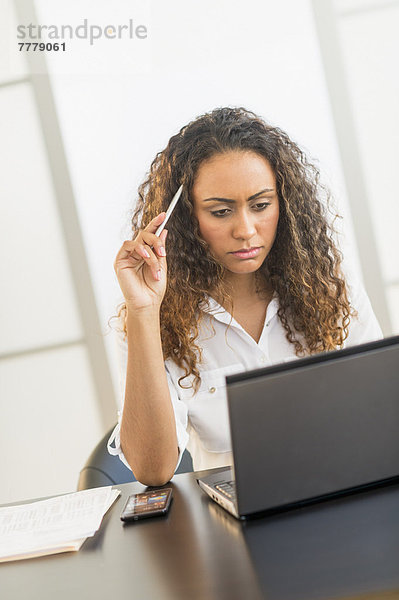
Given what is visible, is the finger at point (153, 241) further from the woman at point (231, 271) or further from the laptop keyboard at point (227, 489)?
the laptop keyboard at point (227, 489)

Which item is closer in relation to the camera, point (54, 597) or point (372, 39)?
point (54, 597)

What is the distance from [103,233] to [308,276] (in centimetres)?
154

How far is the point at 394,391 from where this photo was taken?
1.07m

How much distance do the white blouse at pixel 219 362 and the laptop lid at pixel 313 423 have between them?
65 centimetres

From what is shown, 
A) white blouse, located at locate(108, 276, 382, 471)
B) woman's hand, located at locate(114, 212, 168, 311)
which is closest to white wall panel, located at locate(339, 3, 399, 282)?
white blouse, located at locate(108, 276, 382, 471)

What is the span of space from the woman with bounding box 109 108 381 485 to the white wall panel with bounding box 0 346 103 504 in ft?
4.89

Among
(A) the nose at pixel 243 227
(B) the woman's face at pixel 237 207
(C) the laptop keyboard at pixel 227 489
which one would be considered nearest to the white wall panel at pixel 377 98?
(B) the woman's face at pixel 237 207

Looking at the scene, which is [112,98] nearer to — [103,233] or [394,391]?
[103,233]

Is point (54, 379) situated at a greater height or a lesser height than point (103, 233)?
lesser

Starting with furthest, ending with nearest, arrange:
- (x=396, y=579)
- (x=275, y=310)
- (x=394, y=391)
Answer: (x=275, y=310), (x=394, y=391), (x=396, y=579)

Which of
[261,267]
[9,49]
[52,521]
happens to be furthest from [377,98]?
[52,521]

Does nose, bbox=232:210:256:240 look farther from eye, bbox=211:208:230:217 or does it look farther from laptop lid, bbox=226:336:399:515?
laptop lid, bbox=226:336:399:515

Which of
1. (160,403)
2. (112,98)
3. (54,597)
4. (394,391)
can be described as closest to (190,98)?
(112,98)

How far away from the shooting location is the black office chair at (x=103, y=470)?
6.23 ft
